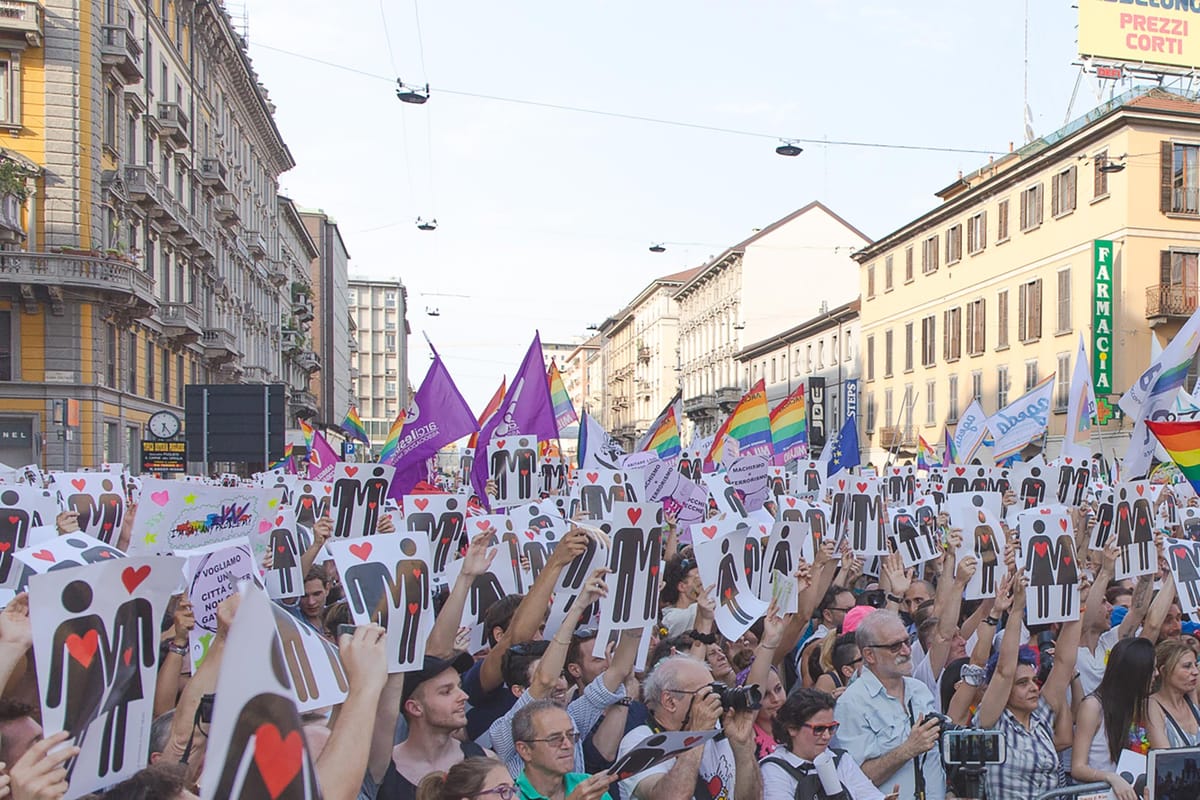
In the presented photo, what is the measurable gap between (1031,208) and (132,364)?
28065 millimetres

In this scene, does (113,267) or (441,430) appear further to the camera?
(113,267)

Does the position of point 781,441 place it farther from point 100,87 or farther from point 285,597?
point 100,87

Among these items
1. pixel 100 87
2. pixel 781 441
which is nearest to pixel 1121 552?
pixel 781 441

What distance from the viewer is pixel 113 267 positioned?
103ft

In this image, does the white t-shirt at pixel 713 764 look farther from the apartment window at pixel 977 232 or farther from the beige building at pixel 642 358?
the beige building at pixel 642 358

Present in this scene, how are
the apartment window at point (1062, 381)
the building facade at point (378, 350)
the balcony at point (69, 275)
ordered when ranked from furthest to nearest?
the building facade at point (378, 350) → the apartment window at point (1062, 381) → the balcony at point (69, 275)

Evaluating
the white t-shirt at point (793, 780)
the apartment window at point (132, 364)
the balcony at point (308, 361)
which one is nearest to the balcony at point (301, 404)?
the balcony at point (308, 361)

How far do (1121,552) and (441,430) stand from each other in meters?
6.89

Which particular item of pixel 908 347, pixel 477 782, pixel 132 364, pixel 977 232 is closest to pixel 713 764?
pixel 477 782

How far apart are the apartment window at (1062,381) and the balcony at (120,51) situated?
27942 millimetres

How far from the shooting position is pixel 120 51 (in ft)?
105

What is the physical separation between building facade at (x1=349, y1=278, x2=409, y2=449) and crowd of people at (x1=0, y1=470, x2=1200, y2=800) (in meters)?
139

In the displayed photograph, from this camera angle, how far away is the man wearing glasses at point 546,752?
4.32 meters

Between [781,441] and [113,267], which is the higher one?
[113,267]
